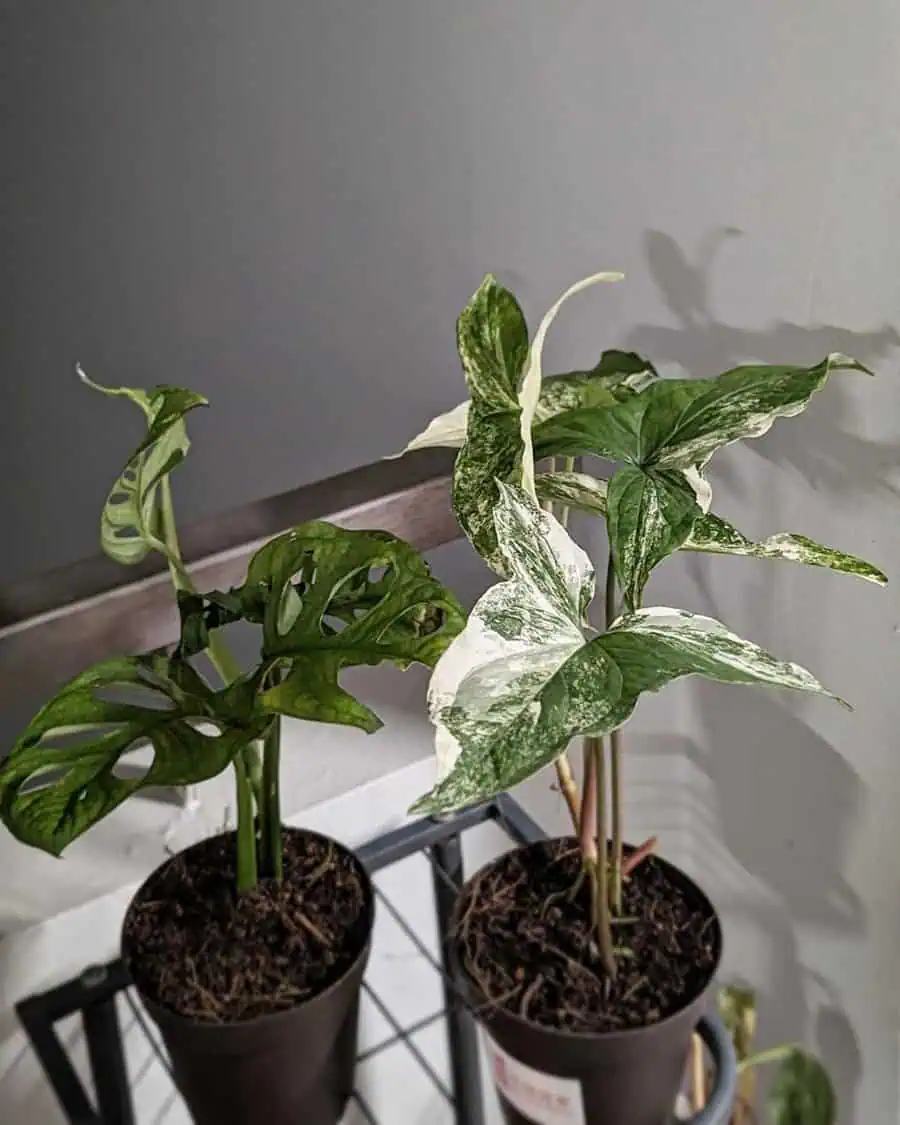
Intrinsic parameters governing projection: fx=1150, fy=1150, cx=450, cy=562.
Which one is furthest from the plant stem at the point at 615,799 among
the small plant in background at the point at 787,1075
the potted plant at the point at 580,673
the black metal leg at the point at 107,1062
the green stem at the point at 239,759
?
the small plant in background at the point at 787,1075

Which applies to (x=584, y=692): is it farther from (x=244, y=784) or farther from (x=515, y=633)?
(x=244, y=784)

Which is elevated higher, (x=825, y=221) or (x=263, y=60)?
(x=263, y=60)

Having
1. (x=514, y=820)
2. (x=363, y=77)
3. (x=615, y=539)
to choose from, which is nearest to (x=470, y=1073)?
(x=514, y=820)

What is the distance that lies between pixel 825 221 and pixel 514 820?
486mm

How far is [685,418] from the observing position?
587 mm

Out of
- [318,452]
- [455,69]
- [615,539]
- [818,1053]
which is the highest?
[455,69]

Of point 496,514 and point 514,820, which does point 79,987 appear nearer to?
point 514,820

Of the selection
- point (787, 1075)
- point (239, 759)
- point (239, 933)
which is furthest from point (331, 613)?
point (787, 1075)

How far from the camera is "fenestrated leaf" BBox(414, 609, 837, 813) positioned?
1.36 feet

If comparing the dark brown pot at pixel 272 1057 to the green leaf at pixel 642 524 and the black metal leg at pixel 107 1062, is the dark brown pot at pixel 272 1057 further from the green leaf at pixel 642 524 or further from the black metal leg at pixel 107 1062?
the green leaf at pixel 642 524

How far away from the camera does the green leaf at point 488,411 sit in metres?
0.58

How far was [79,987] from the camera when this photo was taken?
757 millimetres

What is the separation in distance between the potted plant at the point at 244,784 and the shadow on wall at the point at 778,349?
35 cm

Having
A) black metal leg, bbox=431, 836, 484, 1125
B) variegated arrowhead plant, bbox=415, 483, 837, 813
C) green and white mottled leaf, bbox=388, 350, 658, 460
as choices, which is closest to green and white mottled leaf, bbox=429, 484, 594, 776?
variegated arrowhead plant, bbox=415, 483, 837, 813
